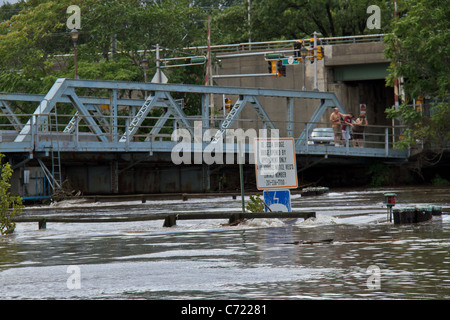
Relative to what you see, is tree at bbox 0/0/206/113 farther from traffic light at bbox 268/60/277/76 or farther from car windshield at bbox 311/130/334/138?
car windshield at bbox 311/130/334/138

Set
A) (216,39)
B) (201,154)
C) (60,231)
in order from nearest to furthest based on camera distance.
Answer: (60,231)
(201,154)
(216,39)

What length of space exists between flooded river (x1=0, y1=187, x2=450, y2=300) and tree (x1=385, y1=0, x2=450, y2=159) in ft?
67.9

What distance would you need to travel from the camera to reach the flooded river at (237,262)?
8.36m

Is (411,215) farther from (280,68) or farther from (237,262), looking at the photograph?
(280,68)

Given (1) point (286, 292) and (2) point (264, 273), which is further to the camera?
(2) point (264, 273)

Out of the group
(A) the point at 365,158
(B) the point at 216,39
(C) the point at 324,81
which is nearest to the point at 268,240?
(A) the point at 365,158

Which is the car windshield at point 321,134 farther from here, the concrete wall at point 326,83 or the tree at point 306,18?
the tree at point 306,18

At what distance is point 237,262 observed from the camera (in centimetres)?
1077

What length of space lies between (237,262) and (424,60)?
28.8 metres

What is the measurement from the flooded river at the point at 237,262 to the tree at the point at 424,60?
2071cm
